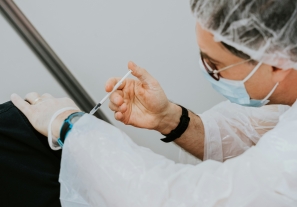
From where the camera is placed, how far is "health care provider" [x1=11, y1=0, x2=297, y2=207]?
1.98 ft

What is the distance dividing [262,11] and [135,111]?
1.58 feet

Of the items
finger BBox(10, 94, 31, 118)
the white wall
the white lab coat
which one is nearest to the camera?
the white lab coat

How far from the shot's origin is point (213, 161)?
70 cm

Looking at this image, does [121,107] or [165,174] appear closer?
[165,174]

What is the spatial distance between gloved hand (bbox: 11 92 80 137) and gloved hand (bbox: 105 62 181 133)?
0.15 meters

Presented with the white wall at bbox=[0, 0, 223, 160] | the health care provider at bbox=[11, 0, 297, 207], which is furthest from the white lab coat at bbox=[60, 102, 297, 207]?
the white wall at bbox=[0, 0, 223, 160]

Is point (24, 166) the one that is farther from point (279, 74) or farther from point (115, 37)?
point (279, 74)

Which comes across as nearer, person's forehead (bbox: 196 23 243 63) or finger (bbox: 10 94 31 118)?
person's forehead (bbox: 196 23 243 63)

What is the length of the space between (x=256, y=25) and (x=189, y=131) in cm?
47

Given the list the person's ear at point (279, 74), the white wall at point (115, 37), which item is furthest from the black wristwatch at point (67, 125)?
the person's ear at point (279, 74)

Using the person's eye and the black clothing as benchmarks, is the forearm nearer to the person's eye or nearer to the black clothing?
the person's eye

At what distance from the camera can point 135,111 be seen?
95 centimetres

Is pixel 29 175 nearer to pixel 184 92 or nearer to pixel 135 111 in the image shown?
pixel 135 111

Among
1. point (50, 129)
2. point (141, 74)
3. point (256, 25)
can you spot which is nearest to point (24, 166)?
point (50, 129)
